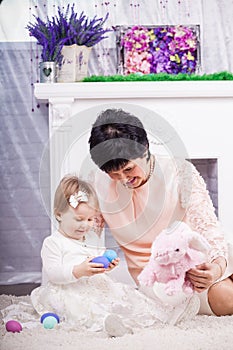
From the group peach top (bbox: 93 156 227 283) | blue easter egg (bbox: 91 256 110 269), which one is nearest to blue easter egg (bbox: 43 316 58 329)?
blue easter egg (bbox: 91 256 110 269)

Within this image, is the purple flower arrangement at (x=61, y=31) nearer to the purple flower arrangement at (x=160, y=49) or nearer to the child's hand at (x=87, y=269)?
the purple flower arrangement at (x=160, y=49)

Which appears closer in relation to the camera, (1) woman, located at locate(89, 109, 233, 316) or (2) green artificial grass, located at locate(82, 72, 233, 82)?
(1) woman, located at locate(89, 109, 233, 316)

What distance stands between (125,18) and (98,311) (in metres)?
0.96

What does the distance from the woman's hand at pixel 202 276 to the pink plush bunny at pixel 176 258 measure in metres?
0.01

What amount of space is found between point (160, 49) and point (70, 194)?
750mm

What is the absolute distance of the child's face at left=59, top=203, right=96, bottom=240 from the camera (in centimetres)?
152

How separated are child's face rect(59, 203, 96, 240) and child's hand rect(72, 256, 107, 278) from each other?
71 mm


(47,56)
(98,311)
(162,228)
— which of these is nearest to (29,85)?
(47,56)

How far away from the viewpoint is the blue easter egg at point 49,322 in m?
1.47

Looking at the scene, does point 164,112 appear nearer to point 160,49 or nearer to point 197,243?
point 160,49

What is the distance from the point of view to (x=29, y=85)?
2168mm

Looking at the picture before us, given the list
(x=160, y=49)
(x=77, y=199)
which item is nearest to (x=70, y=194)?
(x=77, y=199)

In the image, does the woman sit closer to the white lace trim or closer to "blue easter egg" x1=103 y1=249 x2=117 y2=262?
the white lace trim

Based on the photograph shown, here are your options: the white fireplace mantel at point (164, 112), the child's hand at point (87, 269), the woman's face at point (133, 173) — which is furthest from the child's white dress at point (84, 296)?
the white fireplace mantel at point (164, 112)
